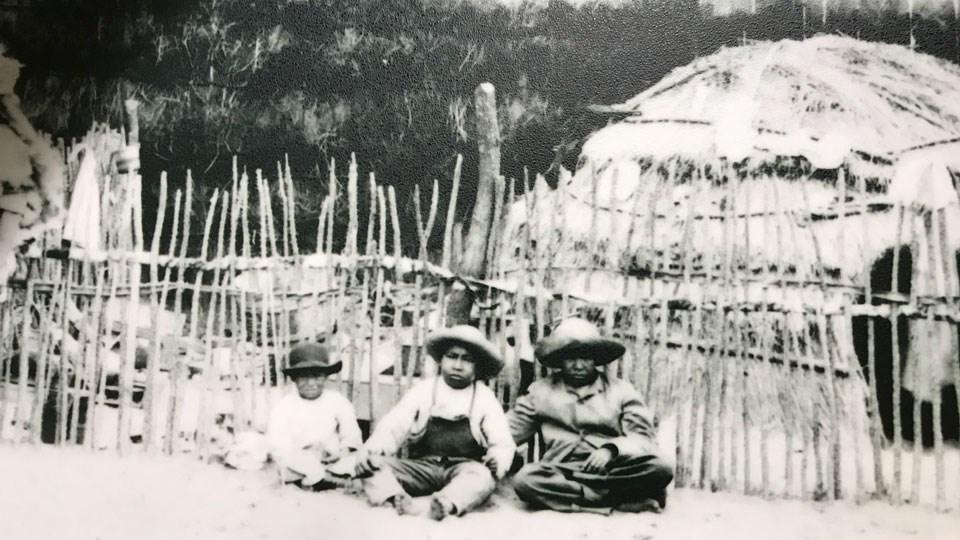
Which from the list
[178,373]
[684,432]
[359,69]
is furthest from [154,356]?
[684,432]

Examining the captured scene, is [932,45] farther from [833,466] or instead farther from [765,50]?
[833,466]

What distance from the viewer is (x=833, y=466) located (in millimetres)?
2191

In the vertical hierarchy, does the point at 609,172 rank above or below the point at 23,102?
below

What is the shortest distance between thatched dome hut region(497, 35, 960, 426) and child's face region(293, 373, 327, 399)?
0.69 metres

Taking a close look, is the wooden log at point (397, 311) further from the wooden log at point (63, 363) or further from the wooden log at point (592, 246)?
the wooden log at point (63, 363)

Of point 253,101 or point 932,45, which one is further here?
point 253,101

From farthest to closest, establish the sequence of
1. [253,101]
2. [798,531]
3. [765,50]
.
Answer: [253,101]
[765,50]
[798,531]

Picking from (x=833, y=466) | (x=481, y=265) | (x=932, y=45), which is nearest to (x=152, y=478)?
(x=481, y=265)

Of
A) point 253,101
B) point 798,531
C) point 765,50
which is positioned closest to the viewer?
point 798,531

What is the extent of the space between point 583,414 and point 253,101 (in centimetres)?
154

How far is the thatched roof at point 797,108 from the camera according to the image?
2.27 metres

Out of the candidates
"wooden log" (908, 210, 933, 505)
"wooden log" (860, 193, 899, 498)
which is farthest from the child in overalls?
"wooden log" (908, 210, 933, 505)

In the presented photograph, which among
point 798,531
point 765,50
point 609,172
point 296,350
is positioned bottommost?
point 798,531

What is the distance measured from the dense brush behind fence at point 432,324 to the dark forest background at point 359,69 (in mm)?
130
